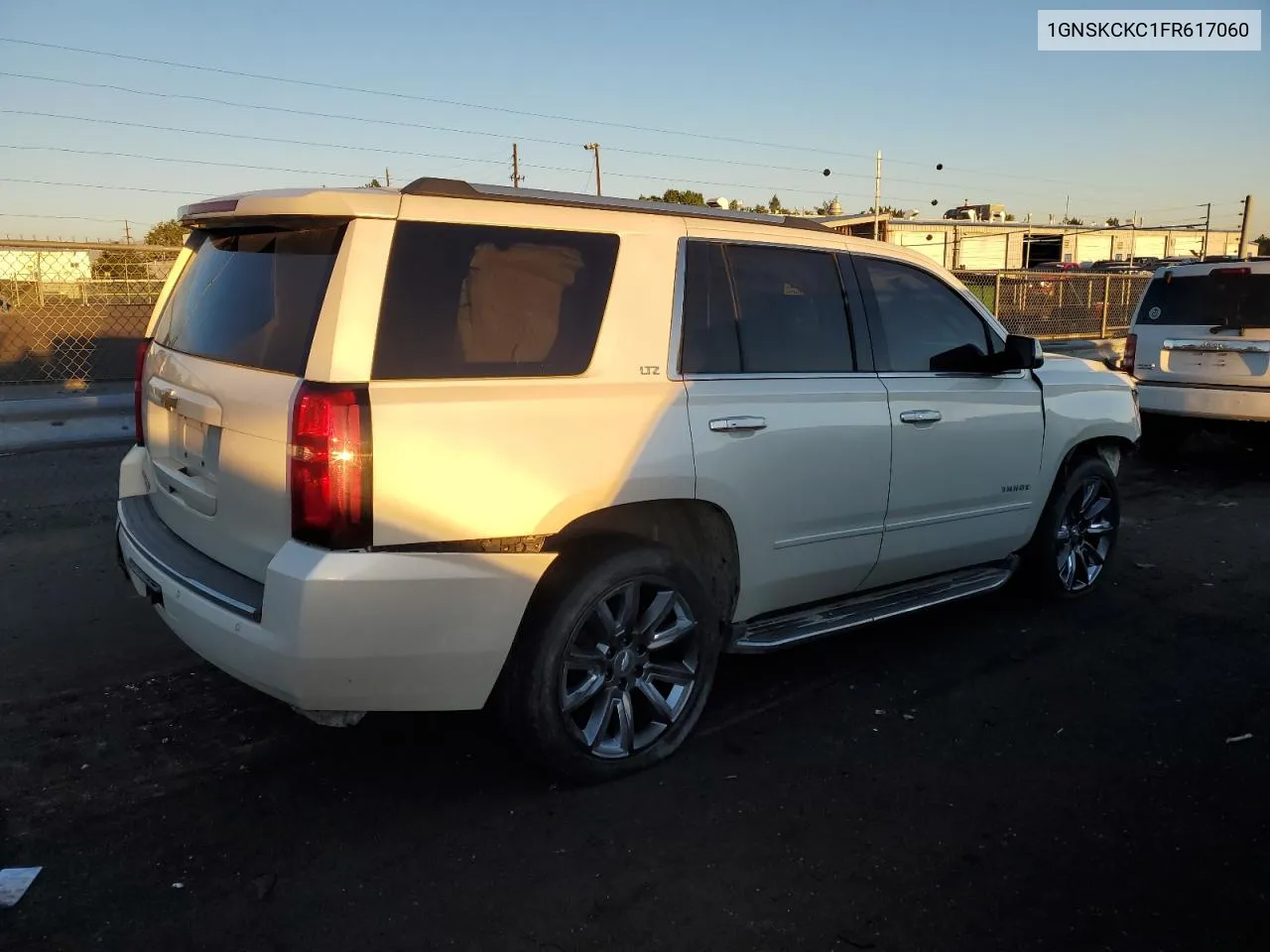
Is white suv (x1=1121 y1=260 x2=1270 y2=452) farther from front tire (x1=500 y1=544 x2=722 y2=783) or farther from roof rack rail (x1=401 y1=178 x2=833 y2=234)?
front tire (x1=500 y1=544 x2=722 y2=783)

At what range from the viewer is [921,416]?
423cm

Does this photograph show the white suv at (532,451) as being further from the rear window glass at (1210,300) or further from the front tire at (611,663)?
the rear window glass at (1210,300)

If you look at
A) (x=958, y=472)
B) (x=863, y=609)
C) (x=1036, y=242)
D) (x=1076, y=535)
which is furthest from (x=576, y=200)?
(x=1036, y=242)

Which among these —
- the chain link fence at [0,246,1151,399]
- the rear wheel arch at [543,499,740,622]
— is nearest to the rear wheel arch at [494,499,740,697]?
the rear wheel arch at [543,499,740,622]

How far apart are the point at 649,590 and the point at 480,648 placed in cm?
71

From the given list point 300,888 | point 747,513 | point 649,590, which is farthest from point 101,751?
point 747,513

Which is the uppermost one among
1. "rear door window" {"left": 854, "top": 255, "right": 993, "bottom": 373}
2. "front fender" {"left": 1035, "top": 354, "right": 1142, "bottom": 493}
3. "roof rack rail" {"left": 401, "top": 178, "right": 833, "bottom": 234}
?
"roof rack rail" {"left": 401, "top": 178, "right": 833, "bottom": 234}

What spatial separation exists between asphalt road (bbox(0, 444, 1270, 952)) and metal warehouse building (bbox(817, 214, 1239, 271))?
40598 millimetres

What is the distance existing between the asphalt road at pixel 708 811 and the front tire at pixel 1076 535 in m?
0.45

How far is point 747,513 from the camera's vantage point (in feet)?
11.9

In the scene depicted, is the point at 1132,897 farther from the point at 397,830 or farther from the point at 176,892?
the point at 176,892

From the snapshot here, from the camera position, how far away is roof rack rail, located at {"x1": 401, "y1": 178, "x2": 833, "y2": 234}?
3.04 metres

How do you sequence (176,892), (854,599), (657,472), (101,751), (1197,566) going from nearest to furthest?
(176,892) < (657,472) < (101,751) < (854,599) < (1197,566)

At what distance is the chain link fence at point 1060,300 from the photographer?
1664cm
